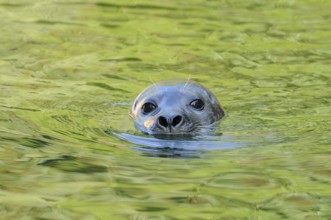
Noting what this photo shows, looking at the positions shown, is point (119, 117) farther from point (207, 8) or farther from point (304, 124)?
point (207, 8)

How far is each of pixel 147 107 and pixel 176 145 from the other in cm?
97

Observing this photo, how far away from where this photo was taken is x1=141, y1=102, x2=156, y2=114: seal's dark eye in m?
7.68

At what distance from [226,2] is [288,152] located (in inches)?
252

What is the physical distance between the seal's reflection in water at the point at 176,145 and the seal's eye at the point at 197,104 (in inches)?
27.0

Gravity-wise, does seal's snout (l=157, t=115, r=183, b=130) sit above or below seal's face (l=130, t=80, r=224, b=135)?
below

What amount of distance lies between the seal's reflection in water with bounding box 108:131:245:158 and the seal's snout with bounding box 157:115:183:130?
11 centimetres

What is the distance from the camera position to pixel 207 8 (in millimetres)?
12391

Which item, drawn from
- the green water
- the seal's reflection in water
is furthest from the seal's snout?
the green water

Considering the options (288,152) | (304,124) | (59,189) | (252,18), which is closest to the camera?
(59,189)

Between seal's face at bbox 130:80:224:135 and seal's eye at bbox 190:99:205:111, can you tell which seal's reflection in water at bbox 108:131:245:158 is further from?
seal's eye at bbox 190:99:205:111

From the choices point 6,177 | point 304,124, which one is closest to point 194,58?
point 304,124

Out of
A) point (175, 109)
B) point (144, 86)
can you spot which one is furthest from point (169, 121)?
point (144, 86)

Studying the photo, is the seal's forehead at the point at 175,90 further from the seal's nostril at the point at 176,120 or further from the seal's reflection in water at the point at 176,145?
the seal's reflection in water at the point at 176,145

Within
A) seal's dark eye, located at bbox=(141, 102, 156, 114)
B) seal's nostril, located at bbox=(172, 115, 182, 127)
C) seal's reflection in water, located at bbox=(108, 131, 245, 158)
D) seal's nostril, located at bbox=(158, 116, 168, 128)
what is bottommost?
seal's reflection in water, located at bbox=(108, 131, 245, 158)
